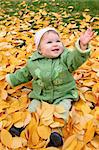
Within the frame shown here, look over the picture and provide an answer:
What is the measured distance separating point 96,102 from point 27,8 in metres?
3.47

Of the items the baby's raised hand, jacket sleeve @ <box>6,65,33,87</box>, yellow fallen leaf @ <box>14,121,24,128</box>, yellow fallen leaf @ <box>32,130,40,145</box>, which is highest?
the baby's raised hand

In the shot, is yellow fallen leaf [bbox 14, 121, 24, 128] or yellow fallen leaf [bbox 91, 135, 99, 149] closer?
yellow fallen leaf [bbox 91, 135, 99, 149]

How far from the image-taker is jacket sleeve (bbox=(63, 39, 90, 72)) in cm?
247

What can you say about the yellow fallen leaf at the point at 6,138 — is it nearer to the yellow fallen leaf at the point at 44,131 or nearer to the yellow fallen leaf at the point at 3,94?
the yellow fallen leaf at the point at 44,131

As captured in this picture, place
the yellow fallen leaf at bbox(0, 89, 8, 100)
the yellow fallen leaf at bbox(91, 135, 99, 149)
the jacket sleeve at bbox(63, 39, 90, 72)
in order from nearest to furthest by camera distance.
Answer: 1. the yellow fallen leaf at bbox(91, 135, 99, 149)
2. the jacket sleeve at bbox(63, 39, 90, 72)
3. the yellow fallen leaf at bbox(0, 89, 8, 100)

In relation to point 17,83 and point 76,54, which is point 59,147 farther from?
point 17,83

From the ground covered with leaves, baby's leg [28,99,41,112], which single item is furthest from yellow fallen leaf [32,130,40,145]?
baby's leg [28,99,41,112]

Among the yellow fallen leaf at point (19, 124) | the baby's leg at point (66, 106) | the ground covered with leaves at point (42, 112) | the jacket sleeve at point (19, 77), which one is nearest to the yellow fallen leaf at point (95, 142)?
the ground covered with leaves at point (42, 112)

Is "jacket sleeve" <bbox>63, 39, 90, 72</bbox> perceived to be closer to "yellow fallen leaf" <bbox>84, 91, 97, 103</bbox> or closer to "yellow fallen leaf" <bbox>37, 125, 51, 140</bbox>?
"yellow fallen leaf" <bbox>84, 91, 97, 103</bbox>

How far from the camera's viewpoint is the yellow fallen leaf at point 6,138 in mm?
2395

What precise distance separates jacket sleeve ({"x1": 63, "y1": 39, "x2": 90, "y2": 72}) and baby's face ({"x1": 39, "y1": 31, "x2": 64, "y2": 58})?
0.07 metres

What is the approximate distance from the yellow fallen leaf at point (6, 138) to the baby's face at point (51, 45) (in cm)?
60

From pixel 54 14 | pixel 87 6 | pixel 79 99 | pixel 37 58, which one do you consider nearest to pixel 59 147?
pixel 79 99

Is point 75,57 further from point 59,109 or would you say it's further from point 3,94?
point 3,94
